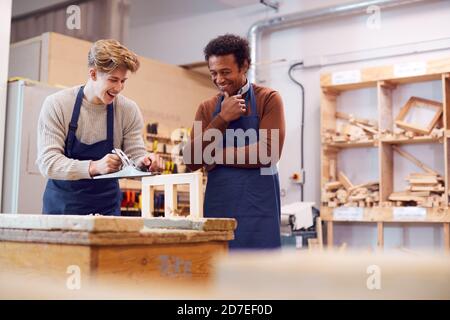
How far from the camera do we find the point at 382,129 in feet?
17.6

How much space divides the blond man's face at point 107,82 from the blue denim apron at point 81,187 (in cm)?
8

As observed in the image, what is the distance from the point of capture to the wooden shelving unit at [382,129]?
5.06 m

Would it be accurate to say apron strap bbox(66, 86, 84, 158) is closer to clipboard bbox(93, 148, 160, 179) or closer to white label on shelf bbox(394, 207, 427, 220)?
clipboard bbox(93, 148, 160, 179)

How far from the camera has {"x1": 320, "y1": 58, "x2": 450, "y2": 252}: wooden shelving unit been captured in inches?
199

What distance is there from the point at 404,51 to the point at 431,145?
2.90 ft

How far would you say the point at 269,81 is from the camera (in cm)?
632

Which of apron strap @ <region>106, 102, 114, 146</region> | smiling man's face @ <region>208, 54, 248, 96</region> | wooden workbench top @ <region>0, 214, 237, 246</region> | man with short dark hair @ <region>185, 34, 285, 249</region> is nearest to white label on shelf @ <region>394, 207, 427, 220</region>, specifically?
man with short dark hair @ <region>185, 34, 285, 249</region>

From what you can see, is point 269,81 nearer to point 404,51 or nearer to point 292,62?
point 292,62

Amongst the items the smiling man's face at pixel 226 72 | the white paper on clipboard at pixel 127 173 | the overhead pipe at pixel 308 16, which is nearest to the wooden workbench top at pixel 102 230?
the white paper on clipboard at pixel 127 173

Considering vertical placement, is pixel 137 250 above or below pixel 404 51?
below

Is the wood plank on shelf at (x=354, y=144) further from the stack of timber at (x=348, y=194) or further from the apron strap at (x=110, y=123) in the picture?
the apron strap at (x=110, y=123)

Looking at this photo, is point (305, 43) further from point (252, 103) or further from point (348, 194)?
point (252, 103)

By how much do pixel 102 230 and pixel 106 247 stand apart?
43 millimetres
